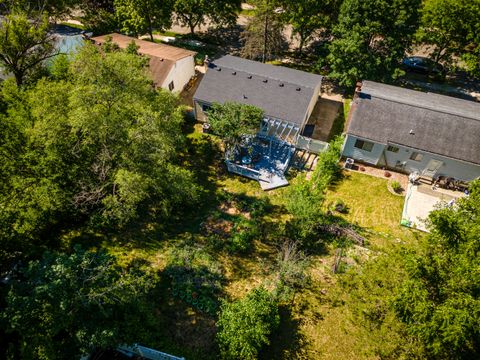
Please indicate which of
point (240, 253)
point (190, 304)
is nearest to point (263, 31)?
point (240, 253)

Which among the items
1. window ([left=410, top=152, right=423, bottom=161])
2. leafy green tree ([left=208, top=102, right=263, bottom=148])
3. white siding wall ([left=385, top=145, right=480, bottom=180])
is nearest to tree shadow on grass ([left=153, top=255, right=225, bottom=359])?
leafy green tree ([left=208, top=102, right=263, bottom=148])

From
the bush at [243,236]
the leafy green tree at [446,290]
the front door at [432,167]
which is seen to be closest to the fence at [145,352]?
the bush at [243,236]

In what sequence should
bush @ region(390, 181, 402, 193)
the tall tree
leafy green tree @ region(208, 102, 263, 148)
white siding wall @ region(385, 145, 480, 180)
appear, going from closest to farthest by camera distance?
white siding wall @ region(385, 145, 480, 180) < bush @ region(390, 181, 402, 193) < leafy green tree @ region(208, 102, 263, 148) < the tall tree

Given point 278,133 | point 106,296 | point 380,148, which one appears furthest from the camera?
point 278,133

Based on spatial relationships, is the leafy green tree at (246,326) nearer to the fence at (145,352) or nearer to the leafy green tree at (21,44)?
the fence at (145,352)

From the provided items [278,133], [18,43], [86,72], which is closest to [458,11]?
[278,133]

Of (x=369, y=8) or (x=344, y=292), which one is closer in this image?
(x=344, y=292)

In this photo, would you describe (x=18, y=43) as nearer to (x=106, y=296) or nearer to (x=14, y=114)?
(x=14, y=114)

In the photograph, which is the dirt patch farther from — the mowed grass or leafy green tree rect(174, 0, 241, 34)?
leafy green tree rect(174, 0, 241, 34)
